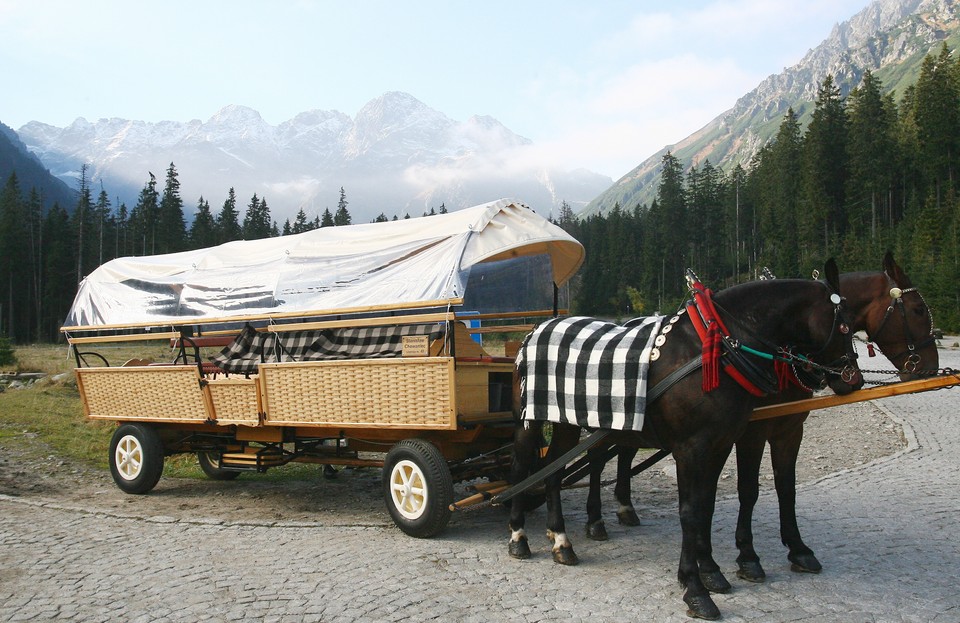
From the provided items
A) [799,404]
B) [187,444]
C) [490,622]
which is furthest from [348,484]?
[799,404]

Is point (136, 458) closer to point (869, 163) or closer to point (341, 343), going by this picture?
point (341, 343)

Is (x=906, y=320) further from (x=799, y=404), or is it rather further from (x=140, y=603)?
(x=140, y=603)

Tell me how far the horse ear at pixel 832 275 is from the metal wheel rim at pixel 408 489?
11.3 feet

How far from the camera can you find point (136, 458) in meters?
8.24

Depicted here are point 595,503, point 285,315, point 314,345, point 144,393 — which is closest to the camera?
point 595,503

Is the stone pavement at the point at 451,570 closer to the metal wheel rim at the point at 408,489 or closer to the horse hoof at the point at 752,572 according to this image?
the horse hoof at the point at 752,572

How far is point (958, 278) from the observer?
36.1 meters

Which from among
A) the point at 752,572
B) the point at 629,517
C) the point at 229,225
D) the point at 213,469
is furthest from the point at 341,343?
the point at 229,225

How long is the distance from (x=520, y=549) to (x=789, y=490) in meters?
2.08

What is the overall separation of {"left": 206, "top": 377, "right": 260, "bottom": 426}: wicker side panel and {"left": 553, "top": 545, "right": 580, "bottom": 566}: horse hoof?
3480 millimetres

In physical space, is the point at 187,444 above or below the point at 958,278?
below

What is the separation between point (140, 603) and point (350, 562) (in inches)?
56.7

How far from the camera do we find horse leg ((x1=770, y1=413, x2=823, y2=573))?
499 centimetres

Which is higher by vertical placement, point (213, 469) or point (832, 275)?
point (832, 275)
